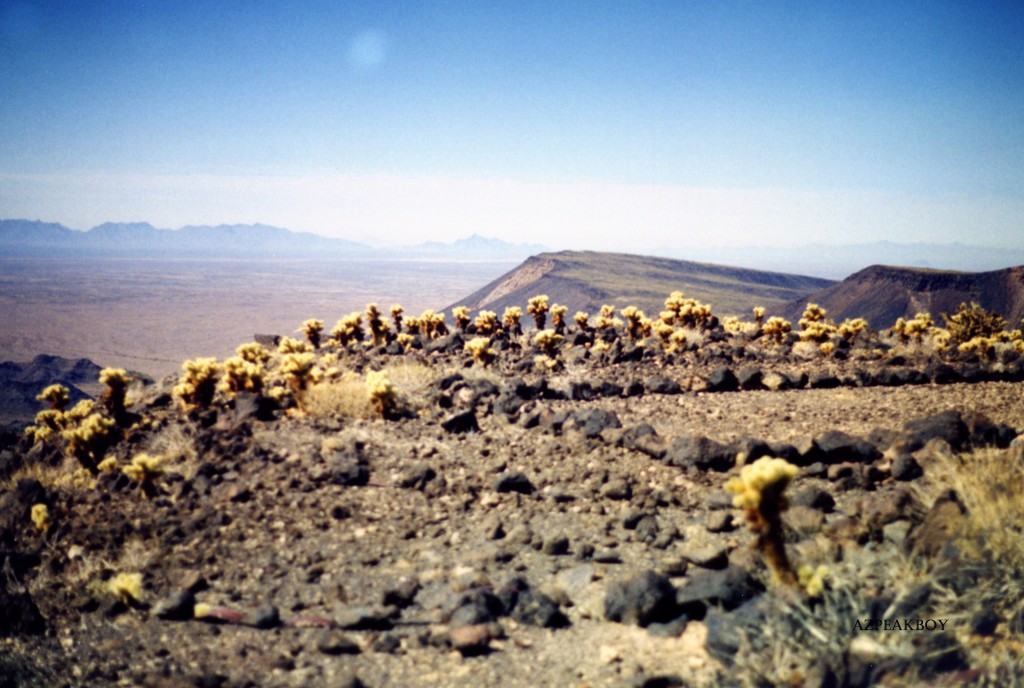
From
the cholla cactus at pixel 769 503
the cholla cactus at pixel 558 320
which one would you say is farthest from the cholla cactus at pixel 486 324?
the cholla cactus at pixel 769 503

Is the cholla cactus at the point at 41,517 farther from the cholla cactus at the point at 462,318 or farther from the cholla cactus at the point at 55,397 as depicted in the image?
the cholla cactus at the point at 462,318

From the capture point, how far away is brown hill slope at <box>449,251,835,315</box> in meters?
54.8

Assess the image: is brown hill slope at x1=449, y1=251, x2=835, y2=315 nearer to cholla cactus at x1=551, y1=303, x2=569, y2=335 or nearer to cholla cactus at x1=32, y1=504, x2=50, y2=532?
cholla cactus at x1=551, y1=303, x2=569, y2=335

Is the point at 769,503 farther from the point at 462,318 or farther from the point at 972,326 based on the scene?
the point at 972,326

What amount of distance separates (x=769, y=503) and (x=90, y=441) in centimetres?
649

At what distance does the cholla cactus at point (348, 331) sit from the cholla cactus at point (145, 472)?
7.74 metres

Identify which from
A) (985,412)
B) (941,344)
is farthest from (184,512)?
→ (941,344)

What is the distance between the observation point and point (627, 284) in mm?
64188

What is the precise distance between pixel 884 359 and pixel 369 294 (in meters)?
114

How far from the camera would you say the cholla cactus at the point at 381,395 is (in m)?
7.49

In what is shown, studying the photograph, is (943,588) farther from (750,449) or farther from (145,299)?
(145,299)

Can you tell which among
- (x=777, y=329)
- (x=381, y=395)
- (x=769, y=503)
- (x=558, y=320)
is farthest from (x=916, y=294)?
(x=769, y=503)

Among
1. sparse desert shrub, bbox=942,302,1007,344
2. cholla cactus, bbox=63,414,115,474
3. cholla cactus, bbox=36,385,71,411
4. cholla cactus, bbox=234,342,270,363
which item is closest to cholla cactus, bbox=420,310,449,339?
cholla cactus, bbox=234,342,270,363

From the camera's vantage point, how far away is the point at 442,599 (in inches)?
162
